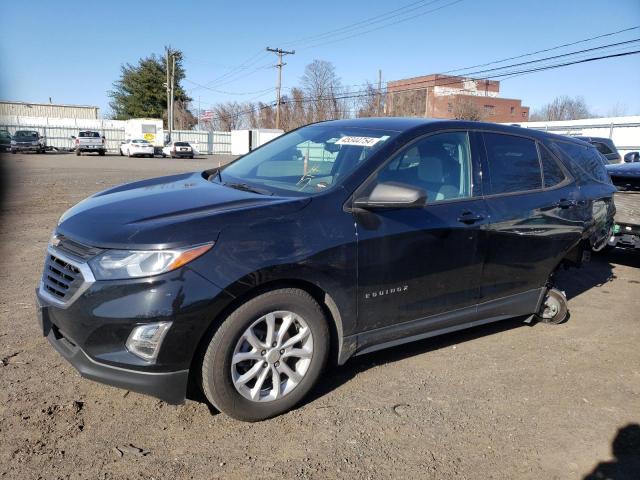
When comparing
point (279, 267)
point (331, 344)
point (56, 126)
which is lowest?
point (331, 344)

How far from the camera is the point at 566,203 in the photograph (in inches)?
181

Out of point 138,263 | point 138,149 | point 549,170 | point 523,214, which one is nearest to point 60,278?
point 138,263

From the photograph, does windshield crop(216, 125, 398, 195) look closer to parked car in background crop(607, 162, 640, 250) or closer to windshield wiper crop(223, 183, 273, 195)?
windshield wiper crop(223, 183, 273, 195)

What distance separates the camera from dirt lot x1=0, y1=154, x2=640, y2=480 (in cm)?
270

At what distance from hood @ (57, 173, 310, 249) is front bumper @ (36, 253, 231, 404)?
0.21 meters

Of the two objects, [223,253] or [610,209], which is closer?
[223,253]

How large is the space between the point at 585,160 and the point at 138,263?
4417mm

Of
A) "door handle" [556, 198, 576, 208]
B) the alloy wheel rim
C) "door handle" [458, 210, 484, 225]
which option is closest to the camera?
the alloy wheel rim

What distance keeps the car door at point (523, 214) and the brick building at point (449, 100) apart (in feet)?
119

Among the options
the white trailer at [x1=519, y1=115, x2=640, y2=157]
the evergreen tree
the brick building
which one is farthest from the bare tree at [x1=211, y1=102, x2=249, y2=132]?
the white trailer at [x1=519, y1=115, x2=640, y2=157]

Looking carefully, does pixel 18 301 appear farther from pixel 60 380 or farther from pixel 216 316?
pixel 216 316

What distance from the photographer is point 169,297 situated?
2641 mm

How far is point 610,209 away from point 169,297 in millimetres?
4727

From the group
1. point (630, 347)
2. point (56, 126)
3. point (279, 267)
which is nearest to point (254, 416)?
point (279, 267)
